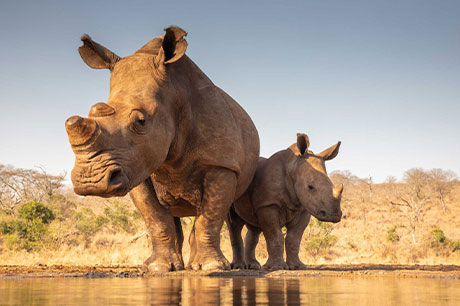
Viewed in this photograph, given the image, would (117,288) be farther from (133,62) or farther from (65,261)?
(65,261)

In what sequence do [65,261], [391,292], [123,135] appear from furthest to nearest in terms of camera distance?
1. [65,261]
2. [123,135]
3. [391,292]

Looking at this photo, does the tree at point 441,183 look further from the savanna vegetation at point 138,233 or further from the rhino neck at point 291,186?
the rhino neck at point 291,186

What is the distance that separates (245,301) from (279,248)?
4834 mm

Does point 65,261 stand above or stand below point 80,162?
below

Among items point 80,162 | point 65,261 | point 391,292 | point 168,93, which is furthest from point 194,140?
point 65,261

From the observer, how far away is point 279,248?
25.8 feet

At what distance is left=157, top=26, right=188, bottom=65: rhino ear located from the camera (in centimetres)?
571

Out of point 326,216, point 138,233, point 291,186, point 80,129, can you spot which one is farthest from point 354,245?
point 80,129

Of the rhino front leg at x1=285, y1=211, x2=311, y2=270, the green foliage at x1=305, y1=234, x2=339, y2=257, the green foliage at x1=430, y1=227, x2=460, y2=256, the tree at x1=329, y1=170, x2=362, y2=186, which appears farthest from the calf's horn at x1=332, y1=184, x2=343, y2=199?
the tree at x1=329, y1=170, x2=362, y2=186

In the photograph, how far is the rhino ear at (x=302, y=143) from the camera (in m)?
8.13

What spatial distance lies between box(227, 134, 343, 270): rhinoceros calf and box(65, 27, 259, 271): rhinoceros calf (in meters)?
A: 0.73

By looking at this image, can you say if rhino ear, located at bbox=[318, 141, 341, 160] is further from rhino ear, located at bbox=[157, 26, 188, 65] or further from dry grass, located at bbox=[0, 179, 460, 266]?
dry grass, located at bbox=[0, 179, 460, 266]

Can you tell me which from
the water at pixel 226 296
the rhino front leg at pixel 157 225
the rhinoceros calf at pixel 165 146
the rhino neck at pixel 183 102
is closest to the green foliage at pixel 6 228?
the rhinoceros calf at pixel 165 146

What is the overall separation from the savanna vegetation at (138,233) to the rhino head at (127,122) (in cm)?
515
